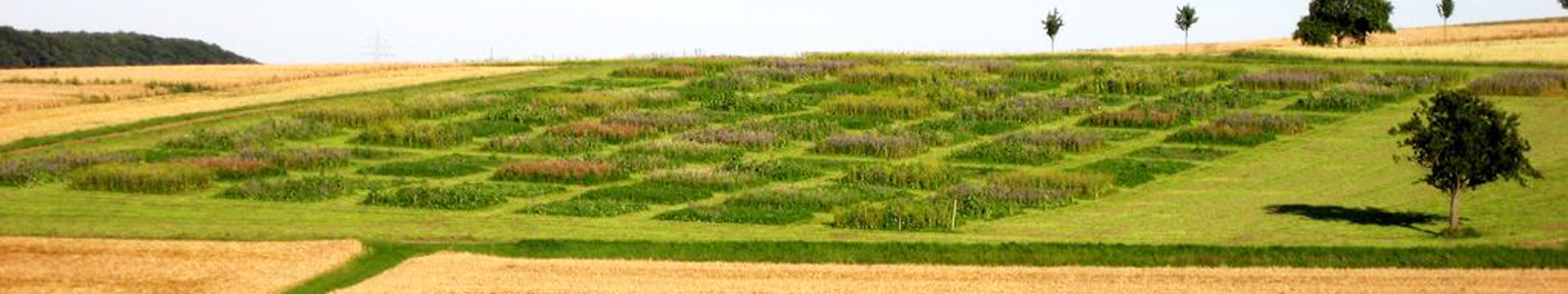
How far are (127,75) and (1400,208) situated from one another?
7573 cm

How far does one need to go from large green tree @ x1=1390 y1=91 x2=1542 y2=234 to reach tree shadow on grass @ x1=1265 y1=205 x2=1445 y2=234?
1.58m

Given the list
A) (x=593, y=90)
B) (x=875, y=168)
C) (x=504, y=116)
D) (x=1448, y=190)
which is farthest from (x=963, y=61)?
(x=1448, y=190)

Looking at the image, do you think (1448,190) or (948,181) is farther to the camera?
(948,181)

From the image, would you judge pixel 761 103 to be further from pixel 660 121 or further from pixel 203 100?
pixel 203 100

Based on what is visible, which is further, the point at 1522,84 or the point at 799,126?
the point at 1522,84

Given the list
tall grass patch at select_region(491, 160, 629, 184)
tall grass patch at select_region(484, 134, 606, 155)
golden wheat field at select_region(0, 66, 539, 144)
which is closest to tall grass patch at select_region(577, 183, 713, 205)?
tall grass patch at select_region(491, 160, 629, 184)

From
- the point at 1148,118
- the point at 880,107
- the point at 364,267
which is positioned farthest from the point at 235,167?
the point at 1148,118

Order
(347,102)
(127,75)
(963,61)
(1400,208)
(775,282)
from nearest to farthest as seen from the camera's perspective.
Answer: (775,282) → (1400,208) → (347,102) → (963,61) → (127,75)

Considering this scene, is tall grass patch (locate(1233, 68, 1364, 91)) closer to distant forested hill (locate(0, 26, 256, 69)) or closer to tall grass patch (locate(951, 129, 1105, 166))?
tall grass patch (locate(951, 129, 1105, 166))

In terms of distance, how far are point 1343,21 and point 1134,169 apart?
7057cm

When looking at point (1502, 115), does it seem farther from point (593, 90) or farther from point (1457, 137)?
point (593, 90)

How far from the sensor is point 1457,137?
49.8m

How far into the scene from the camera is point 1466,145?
49625mm

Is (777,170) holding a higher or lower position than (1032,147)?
lower
